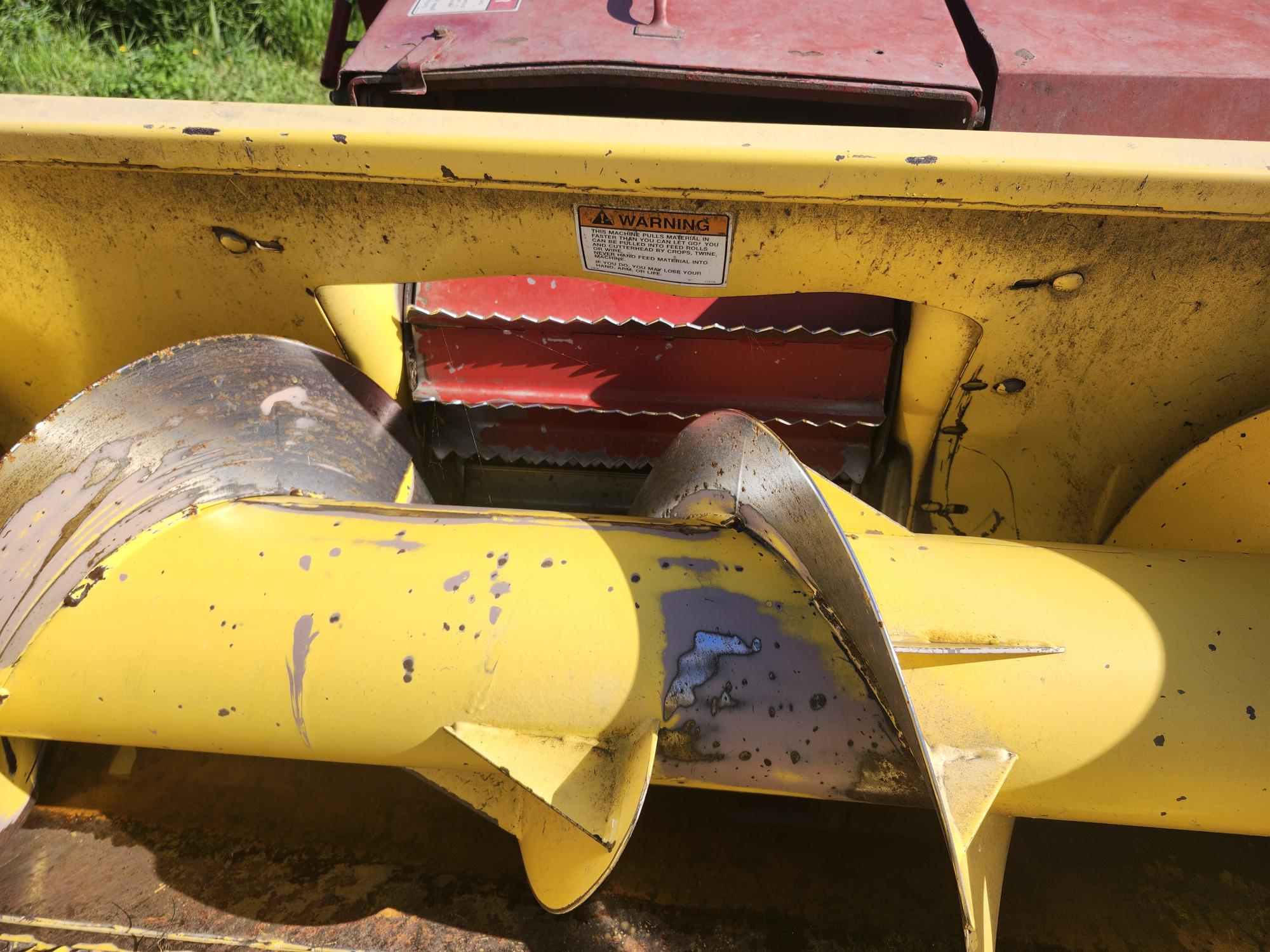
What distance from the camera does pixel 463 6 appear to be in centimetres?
160

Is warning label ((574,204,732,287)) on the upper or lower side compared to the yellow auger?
upper

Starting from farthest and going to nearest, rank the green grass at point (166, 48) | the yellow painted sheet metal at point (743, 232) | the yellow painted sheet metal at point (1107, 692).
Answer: the green grass at point (166, 48), the yellow painted sheet metal at point (743, 232), the yellow painted sheet metal at point (1107, 692)

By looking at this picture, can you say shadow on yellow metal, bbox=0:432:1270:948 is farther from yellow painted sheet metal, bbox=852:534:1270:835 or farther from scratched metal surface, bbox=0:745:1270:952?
scratched metal surface, bbox=0:745:1270:952

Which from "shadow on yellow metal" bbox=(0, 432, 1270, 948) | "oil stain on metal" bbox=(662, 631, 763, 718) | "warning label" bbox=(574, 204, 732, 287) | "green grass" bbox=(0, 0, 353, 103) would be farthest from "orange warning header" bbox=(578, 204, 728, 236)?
"green grass" bbox=(0, 0, 353, 103)

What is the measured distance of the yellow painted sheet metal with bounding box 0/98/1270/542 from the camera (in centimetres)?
108

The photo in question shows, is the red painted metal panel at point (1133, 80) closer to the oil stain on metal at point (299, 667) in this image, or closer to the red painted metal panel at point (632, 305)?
the red painted metal panel at point (632, 305)

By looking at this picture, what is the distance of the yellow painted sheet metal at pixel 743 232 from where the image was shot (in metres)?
1.08

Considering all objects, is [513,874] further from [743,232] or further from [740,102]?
[740,102]

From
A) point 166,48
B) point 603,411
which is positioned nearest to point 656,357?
point 603,411

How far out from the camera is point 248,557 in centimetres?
Answer: 107

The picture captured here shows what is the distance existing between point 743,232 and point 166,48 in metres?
4.40

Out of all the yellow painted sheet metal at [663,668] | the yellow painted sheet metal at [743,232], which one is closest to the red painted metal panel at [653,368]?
the yellow painted sheet metal at [743,232]

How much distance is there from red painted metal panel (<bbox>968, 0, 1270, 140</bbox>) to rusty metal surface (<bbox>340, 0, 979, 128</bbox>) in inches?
4.0

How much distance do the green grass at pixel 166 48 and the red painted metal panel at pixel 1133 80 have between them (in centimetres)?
351
